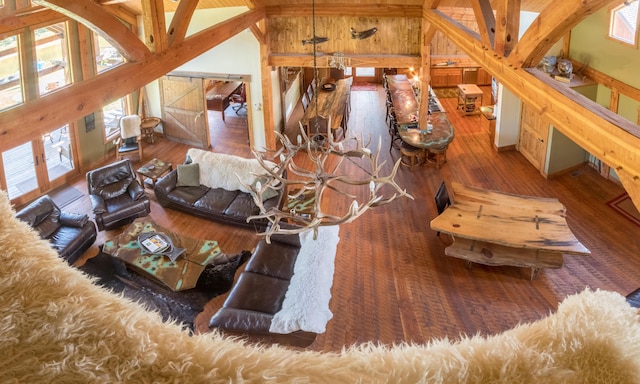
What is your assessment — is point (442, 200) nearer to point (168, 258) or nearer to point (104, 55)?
point (168, 258)

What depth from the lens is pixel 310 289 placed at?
5629mm

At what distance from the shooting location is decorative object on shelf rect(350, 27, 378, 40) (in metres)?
9.68

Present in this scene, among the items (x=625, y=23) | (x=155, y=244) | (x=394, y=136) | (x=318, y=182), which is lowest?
(x=155, y=244)

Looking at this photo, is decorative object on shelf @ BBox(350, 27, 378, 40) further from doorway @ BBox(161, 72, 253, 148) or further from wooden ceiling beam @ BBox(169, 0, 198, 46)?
wooden ceiling beam @ BBox(169, 0, 198, 46)

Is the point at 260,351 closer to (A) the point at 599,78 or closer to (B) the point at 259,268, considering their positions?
(B) the point at 259,268

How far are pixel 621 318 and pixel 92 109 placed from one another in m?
4.44

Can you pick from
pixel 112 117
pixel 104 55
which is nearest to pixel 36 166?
pixel 112 117

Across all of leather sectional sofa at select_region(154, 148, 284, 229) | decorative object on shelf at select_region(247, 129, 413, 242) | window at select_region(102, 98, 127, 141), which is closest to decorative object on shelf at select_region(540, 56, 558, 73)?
decorative object on shelf at select_region(247, 129, 413, 242)

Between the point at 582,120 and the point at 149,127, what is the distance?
10.2m

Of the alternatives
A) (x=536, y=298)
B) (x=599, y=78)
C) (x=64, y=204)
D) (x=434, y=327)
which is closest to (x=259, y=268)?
(x=434, y=327)

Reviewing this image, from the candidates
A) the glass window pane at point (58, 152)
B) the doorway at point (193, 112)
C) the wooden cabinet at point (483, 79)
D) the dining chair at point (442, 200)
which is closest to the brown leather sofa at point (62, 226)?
the glass window pane at point (58, 152)

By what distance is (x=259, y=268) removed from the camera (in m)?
6.13

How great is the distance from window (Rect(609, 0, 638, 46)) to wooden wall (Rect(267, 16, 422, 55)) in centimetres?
326

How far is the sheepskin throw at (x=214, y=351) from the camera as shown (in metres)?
0.64
